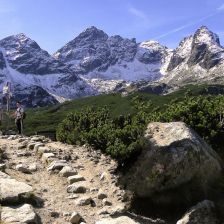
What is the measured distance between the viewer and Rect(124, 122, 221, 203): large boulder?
18.0 m

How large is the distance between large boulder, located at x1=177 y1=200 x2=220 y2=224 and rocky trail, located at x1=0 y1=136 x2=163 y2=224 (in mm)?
1496

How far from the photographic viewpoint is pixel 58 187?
749 inches

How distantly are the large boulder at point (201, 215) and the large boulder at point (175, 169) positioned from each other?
0.56 m

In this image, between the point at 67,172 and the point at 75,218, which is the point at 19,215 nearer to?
the point at 75,218

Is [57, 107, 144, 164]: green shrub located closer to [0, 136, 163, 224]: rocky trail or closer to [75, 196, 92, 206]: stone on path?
[0, 136, 163, 224]: rocky trail

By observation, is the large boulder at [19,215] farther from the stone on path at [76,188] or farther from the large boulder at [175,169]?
the large boulder at [175,169]

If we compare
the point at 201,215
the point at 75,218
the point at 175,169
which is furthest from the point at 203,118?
the point at 75,218

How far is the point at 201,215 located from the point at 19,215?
22.0 ft

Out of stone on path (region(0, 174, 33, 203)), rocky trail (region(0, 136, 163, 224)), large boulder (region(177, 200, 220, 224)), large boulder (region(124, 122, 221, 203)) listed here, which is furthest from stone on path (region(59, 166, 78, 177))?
large boulder (region(177, 200, 220, 224))

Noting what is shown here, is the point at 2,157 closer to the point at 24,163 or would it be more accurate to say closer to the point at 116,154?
the point at 24,163

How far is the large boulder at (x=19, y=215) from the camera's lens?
14.0 meters

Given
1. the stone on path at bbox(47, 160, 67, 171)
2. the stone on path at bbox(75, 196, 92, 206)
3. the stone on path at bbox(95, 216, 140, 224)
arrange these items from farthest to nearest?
the stone on path at bbox(47, 160, 67, 171) < the stone on path at bbox(75, 196, 92, 206) < the stone on path at bbox(95, 216, 140, 224)

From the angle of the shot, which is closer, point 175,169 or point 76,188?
point 175,169

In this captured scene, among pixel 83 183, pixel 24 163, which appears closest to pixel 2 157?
pixel 24 163
